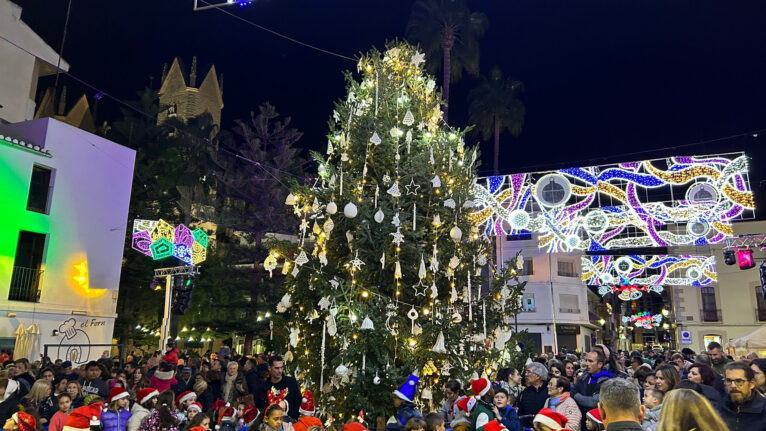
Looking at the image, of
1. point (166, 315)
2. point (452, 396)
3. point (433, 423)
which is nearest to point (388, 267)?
point (452, 396)

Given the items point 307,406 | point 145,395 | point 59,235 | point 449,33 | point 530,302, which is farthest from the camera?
point 530,302

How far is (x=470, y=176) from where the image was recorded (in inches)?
424

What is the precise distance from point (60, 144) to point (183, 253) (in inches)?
240

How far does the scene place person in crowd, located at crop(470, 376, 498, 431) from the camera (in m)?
5.54

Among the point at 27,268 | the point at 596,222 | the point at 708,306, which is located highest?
the point at 596,222

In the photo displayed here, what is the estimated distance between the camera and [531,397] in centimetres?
721

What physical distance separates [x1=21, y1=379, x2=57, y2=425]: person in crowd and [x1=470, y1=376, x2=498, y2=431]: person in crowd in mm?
5980

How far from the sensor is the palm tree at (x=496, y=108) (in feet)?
120

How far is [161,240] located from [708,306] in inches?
1287

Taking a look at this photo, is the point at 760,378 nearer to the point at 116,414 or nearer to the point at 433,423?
the point at 433,423

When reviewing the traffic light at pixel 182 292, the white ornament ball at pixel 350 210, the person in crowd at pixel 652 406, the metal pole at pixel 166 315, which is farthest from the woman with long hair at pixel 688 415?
the metal pole at pixel 166 315

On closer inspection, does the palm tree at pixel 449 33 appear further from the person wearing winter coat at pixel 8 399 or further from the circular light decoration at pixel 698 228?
the person wearing winter coat at pixel 8 399

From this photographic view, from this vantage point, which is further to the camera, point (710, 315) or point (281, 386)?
point (710, 315)

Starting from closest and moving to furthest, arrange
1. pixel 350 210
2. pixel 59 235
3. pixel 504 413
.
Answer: pixel 504 413 < pixel 350 210 < pixel 59 235
